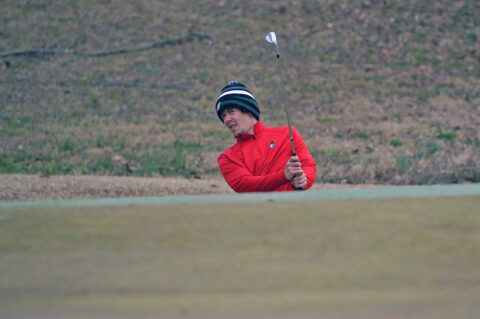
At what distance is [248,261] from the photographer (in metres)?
1.08

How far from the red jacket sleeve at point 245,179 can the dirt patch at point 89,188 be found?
155 cm

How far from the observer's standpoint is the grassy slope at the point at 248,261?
854 millimetres

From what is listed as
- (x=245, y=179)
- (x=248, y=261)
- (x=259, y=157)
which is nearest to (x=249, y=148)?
(x=259, y=157)

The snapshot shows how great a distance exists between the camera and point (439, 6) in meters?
14.1

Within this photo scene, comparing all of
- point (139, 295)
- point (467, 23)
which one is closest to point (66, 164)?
point (139, 295)

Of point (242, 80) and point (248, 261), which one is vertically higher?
point (242, 80)

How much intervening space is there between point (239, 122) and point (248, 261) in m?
2.75

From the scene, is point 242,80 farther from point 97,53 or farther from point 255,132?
point 255,132

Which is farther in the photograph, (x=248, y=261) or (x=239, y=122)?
(x=239, y=122)

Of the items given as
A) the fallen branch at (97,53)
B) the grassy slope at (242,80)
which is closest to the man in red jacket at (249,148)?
the grassy slope at (242,80)

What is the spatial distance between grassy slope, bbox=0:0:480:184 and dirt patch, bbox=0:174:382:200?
1.22m

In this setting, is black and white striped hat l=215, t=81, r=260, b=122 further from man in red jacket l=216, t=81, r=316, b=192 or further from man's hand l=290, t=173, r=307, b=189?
man's hand l=290, t=173, r=307, b=189

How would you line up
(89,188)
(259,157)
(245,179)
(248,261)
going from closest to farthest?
1. (248,261)
2. (245,179)
3. (259,157)
4. (89,188)

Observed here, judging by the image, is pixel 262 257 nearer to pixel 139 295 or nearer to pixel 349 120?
pixel 139 295
